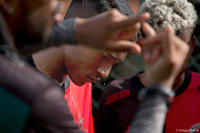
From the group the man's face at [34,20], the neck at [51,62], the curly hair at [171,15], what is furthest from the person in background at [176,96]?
the man's face at [34,20]

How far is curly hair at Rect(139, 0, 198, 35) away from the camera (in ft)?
3.87

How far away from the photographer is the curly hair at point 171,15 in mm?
1181

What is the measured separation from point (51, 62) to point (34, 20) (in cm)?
76

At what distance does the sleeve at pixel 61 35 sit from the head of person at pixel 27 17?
81 millimetres

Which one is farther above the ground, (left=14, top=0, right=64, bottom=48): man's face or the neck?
(left=14, top=0, right=64, bottom=48): man's face

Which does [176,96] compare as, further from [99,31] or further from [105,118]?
[99,31]

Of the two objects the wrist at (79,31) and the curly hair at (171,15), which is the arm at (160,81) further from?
the curly hair at (171,15)

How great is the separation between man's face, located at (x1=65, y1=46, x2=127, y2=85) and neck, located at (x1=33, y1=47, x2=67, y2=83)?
0.04 meters

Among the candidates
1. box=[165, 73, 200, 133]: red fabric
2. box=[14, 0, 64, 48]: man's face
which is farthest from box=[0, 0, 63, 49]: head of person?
box=[165, 73, 200, 133]: red fabric

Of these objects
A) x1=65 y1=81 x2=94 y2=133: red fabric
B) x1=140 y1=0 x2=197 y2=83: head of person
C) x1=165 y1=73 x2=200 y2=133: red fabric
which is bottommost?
x1=65 y1=81 x2=94 y2=133: red fabric

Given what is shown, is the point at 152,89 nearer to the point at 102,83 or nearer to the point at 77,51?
the point at 77,51

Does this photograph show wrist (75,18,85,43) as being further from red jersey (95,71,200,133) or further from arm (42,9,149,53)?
red jersey (95,71,200,133)

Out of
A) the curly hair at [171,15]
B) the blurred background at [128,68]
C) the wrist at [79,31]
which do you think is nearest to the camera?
the wrist at [79,31]

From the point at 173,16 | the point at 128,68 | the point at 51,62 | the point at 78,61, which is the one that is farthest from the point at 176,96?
the point at 128,68
